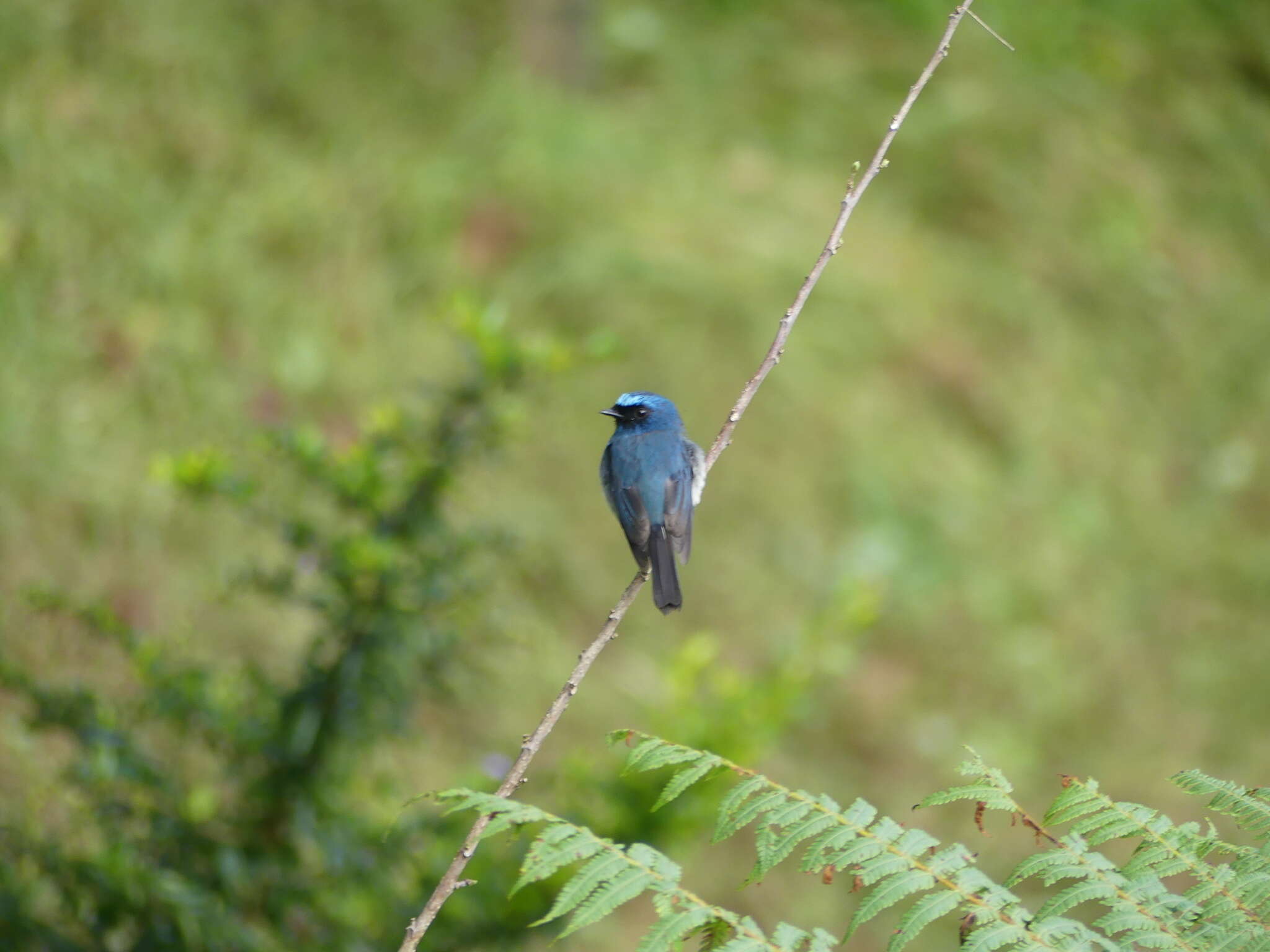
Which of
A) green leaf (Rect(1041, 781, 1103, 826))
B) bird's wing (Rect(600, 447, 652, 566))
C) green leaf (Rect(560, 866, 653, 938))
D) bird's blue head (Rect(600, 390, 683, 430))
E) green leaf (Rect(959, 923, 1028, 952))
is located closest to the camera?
green leaf (Rect(560, 866, 653, 938))

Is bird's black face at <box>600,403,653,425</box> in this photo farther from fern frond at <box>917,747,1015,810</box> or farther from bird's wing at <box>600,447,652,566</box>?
fern frond at <box>917,747,1015,810</box>

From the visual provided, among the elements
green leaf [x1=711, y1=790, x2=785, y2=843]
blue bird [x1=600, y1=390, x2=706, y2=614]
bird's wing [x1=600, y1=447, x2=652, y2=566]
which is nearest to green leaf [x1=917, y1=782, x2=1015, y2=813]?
green leaf [x1=711, y1=790, x2=785, y2=843]

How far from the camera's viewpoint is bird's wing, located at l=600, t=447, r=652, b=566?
323cm

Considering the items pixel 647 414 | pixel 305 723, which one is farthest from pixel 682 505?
pixel 305 723

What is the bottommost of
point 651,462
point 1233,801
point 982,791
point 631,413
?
point 982,791

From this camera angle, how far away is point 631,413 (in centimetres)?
356

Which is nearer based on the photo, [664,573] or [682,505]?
[664,573]

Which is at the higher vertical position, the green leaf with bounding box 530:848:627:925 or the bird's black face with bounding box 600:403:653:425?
the bird's black face with bounding box 600:403:653:425

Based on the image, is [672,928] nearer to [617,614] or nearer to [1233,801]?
[617,614]

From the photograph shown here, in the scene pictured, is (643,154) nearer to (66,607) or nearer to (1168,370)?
(1168,370)

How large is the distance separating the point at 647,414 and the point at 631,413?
56 millimetres

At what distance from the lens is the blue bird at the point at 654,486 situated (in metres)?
3.23

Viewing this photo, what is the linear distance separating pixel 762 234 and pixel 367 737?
5.33m

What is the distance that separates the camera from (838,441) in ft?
23.2
